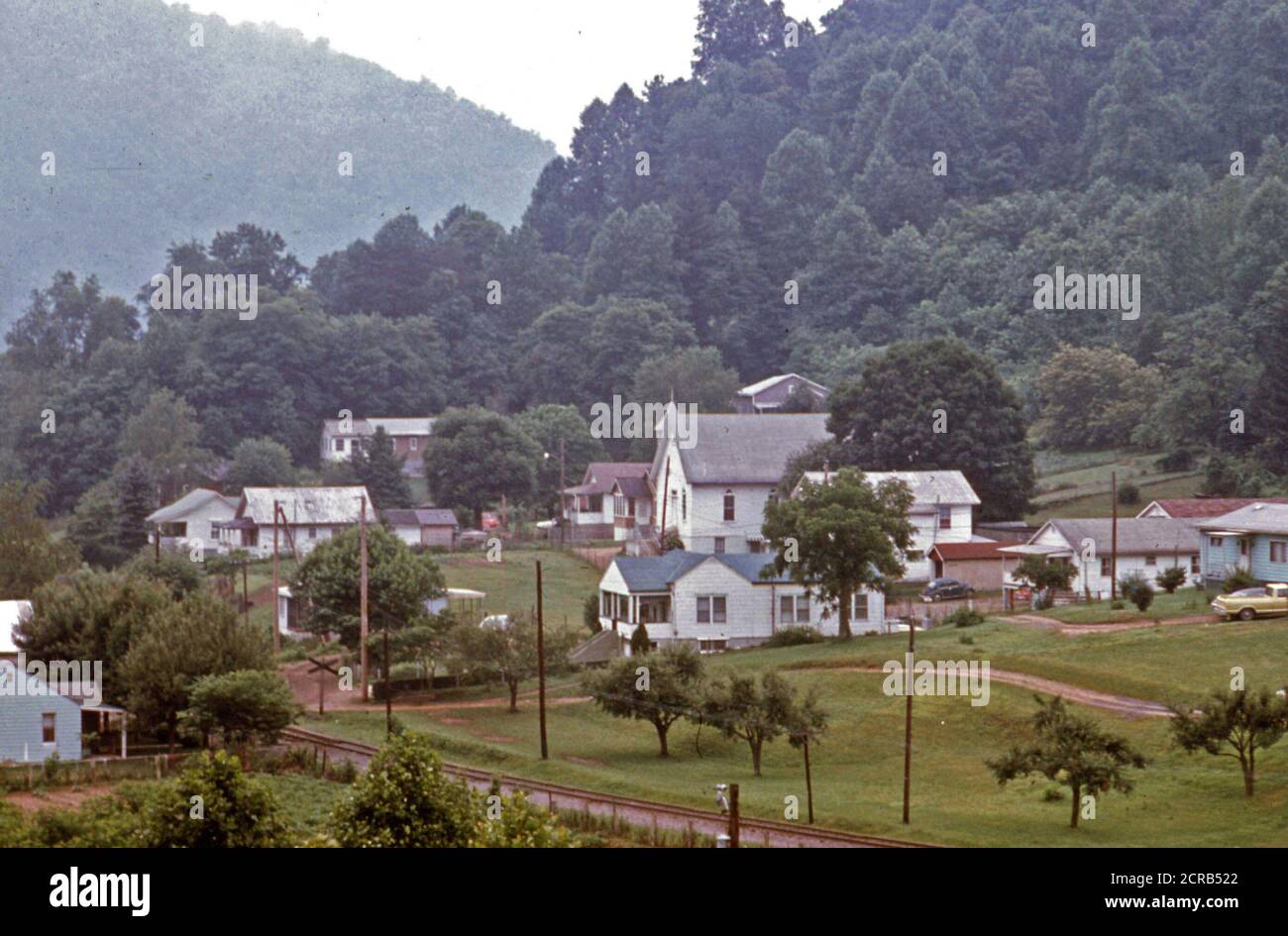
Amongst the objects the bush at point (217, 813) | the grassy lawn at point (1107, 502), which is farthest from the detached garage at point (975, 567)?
the bush at point (217, 813)

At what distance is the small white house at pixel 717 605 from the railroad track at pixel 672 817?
54.2 ft

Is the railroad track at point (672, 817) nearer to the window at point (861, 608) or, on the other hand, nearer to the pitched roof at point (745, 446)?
the window at point (861, 608)

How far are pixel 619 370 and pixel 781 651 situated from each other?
59.7m

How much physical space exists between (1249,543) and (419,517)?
3891cm

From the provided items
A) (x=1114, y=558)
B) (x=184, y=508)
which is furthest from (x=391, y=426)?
(x=1114, y=558)

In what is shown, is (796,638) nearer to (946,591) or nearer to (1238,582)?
(946,591)

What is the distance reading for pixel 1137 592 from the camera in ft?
140

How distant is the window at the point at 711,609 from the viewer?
49.2m

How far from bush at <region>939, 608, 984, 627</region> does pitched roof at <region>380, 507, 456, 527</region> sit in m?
31.7

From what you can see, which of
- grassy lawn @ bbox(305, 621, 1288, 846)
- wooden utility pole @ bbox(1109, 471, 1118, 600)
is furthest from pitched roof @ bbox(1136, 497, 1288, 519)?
grassy lawn @ bbox(305, 621, 1288, 846)

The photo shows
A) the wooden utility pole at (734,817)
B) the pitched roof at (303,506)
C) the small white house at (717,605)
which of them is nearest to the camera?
the wooden utility pole at (734,817)

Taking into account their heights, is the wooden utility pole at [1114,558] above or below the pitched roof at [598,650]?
above

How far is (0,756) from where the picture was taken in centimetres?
3406

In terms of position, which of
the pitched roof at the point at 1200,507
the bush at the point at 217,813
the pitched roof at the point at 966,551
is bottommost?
the bush at the point at 217,813
